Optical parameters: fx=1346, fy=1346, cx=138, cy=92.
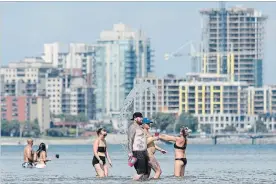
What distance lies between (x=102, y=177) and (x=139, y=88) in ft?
33.0

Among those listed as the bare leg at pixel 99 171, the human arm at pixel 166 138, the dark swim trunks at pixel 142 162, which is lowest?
the bare leg at pixel 99 171

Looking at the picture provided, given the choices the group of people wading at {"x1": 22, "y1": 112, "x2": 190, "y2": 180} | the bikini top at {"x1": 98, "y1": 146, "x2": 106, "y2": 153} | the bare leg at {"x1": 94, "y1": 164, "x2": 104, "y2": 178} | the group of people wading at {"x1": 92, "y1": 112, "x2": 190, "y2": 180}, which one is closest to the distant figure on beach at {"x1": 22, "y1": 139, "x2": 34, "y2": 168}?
the bare leg at {"x1": 94, "y1": 164, "x2": 104, "y2": 178}

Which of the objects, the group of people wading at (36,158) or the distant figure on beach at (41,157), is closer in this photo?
the group of people wading at (36,158)

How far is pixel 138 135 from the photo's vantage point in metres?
40.0

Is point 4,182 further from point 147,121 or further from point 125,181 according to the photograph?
point 147,121

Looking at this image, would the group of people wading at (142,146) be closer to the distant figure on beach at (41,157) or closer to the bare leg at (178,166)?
the bare leg at (178,166)

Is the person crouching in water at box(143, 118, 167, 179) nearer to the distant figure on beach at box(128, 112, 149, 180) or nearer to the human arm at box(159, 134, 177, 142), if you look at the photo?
the human arm at box(159, 134, 177, 142)

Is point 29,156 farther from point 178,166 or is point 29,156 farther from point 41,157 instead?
point 178,166

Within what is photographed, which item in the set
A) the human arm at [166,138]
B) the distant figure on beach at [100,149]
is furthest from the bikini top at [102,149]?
the human arm at [166,138]

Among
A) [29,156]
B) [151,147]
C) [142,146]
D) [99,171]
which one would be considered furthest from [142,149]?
[29,156]

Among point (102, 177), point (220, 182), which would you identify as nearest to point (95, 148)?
point (102, 177)

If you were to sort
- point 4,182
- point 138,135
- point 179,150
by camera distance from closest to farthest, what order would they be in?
point 138,135, point 179,150, point 4,182

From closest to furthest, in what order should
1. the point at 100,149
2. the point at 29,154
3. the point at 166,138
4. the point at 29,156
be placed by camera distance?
the point at 166,138
the point at 100,149
the point at 29,154
the point at 29,156

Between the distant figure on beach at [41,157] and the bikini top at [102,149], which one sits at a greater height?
the bikini top at [102,149]
